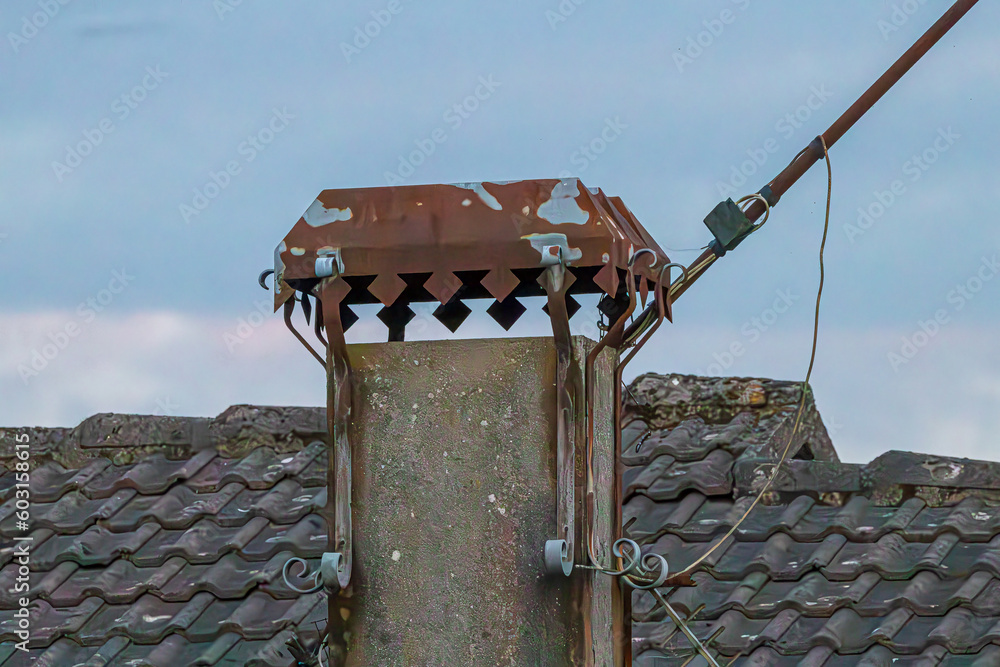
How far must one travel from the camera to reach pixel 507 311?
330 cm

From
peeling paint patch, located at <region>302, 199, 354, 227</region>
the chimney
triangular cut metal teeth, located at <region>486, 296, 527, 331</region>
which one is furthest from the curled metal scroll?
peeling paint patch, located at <region>302, 199, 354, 227</region>

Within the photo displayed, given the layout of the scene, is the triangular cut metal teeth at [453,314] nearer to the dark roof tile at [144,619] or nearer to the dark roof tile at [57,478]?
the dark roof tile at [144,619]

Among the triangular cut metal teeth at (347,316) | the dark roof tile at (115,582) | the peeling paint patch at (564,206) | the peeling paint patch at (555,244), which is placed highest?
the peeling paint patch at (564,206)

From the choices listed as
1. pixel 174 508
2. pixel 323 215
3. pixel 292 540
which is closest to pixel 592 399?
pixel 323 215

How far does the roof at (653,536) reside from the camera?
13.9 ft

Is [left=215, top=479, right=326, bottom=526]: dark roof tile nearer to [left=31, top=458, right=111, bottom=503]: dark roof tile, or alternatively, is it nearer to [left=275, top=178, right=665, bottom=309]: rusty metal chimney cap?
[left=31, top=458, right=111, bottom=503]: dark roof tile

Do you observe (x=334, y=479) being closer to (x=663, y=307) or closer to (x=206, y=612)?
(x=663, y=307)

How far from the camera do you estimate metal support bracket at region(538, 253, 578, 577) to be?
2.60 m

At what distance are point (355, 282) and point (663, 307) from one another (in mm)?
779

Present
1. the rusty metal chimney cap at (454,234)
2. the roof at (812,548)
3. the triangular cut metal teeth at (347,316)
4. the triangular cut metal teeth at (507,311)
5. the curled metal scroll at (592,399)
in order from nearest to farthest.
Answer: the curled metal scroll at (592,399), the rusty metal chimney cap at (454,234), the triangular cut metal teeth at (347,316), the triangular cut metal teeth at (507,311), the roof at (812,548)

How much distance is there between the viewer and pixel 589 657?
2604mm

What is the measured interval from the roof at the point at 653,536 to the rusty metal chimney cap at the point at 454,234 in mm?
1641

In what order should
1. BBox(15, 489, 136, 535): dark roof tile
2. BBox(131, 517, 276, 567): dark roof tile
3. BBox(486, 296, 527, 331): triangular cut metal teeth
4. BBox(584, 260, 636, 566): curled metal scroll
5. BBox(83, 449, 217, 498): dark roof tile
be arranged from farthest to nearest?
BBox(83, 449, 217, 498): dark roof tile
BBox(15, 489, 136, 535): dark roof tile
BBox(131, 517, 276, 567): dark roof tile
BBox(486, 296, 527, 331): triangular cut metal teeth
BBox(584, 260, 636, 566): curled metal scroll

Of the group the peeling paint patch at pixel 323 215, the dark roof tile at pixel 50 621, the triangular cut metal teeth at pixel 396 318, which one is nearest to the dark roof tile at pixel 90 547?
the dark roof tile at pixel 50 621
